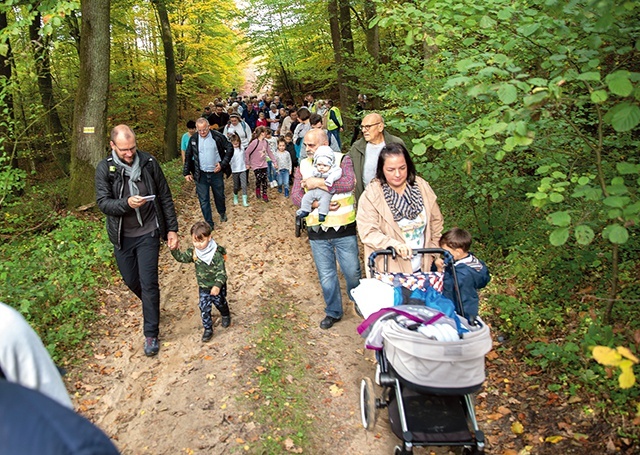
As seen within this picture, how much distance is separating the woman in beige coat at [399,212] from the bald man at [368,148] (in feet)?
3.91

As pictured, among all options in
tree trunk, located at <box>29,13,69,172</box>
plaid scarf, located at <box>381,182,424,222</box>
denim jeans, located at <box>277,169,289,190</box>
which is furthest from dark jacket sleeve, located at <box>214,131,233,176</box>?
tree trunk, located at <box>29,13,69,172</box>

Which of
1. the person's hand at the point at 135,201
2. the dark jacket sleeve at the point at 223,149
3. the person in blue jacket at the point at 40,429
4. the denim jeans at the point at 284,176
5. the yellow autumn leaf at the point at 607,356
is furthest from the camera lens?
the denim jeans at the point at 284,176

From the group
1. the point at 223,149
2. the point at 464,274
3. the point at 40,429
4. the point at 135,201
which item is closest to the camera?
the point at 40,429

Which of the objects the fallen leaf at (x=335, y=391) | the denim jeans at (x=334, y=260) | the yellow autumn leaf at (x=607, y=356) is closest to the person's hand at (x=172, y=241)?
the denim jeans at (x=334, y=260)

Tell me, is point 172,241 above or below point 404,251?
above

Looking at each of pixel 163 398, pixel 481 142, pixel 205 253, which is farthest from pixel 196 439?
pixel 481 142

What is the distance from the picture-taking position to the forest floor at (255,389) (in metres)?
3.99

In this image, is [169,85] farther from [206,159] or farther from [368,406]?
[368,406]

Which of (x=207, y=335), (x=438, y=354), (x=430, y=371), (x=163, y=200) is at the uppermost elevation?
(x=163, y=200)

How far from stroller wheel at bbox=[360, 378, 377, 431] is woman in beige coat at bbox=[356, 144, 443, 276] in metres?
1.16

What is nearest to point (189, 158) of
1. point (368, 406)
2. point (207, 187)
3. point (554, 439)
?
point (207, 187)

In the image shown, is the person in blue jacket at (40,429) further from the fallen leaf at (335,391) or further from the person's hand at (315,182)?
the person's hand at (315,182)

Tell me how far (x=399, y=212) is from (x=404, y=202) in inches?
4.5

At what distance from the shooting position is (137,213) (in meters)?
5.27
